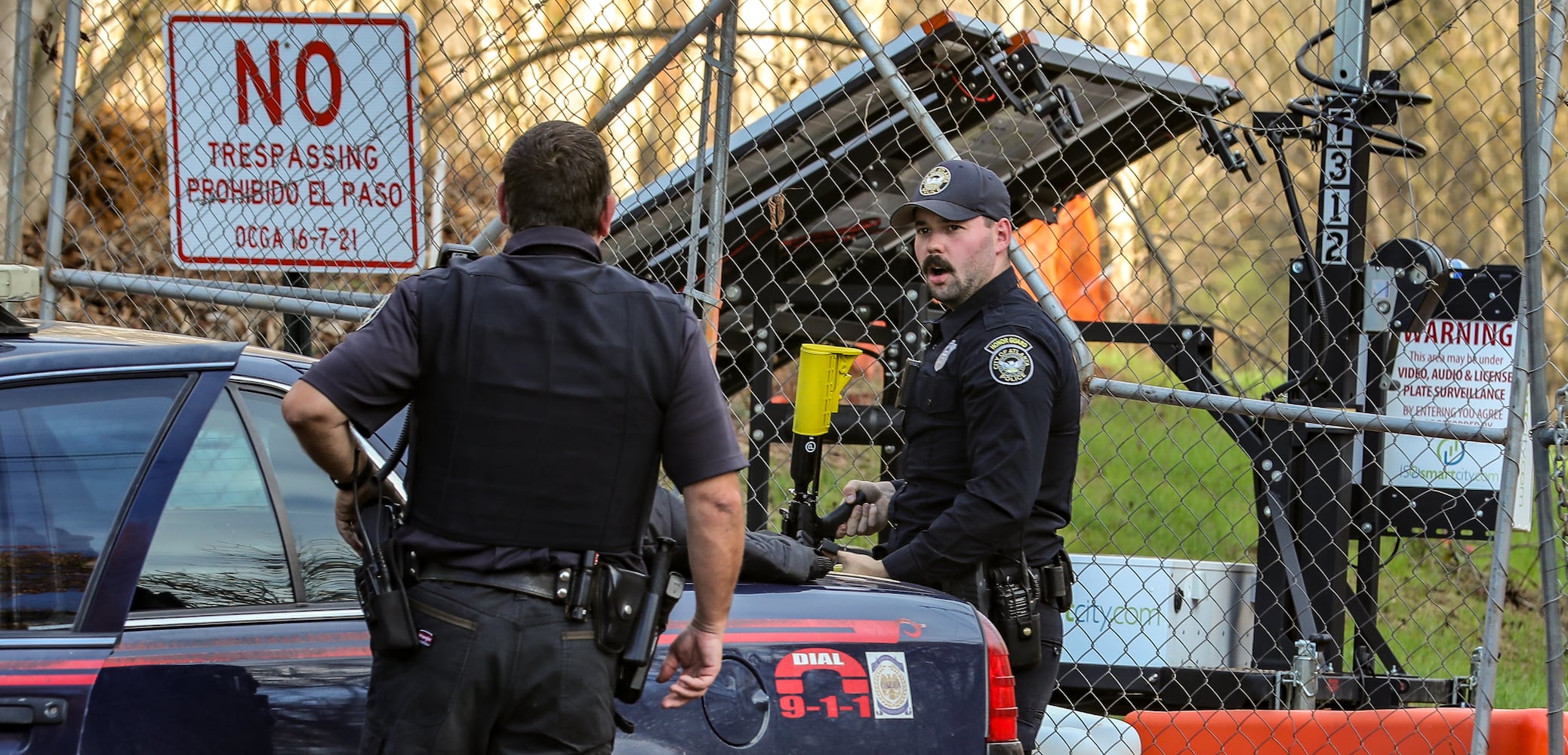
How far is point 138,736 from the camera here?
2439 millimetres

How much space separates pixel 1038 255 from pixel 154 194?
6.89 meters

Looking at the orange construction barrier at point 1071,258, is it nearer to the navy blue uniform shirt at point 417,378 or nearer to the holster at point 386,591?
the navy blue uniform shirt at point 417,378

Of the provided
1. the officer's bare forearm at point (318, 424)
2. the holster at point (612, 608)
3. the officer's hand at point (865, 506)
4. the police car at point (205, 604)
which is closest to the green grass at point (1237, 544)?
the officer's hand at point (865, 506)

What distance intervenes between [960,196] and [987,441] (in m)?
0.64

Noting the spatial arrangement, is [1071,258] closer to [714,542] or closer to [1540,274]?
[1540,274]

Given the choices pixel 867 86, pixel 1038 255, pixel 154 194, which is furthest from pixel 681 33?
pixel 154 194

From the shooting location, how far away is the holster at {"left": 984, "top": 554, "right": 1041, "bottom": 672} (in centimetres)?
347

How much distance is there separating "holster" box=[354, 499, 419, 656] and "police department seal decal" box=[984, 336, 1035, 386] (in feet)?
4.81

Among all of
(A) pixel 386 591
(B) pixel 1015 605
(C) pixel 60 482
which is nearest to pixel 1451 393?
(B) pixel 1015 605

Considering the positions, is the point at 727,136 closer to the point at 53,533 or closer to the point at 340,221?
the point at 340,221

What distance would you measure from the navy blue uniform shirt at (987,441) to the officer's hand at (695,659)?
0.95 meters

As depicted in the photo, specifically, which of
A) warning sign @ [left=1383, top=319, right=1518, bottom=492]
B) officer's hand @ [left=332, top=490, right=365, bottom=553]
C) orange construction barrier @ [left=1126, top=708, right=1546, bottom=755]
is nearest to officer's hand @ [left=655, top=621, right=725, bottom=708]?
officer's hand @ [left=332, top=490, right=365, bottom=553]

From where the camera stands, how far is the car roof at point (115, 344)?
2623 millimetres

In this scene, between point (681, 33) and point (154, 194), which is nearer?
point (681, 33)
